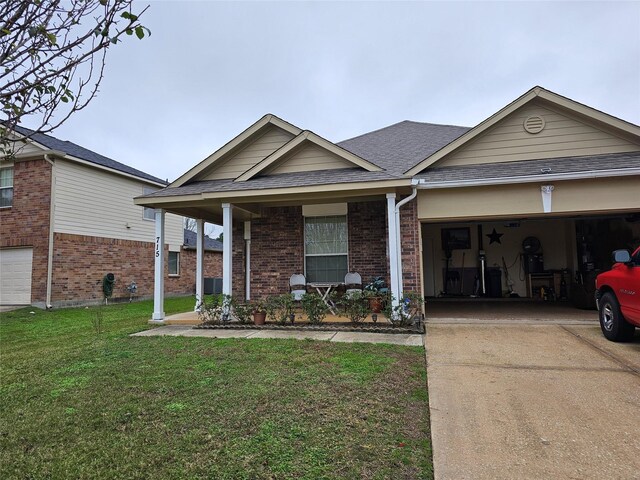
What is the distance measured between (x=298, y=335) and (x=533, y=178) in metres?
5.36

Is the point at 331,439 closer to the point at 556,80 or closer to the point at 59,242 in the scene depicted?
the point at 59,242

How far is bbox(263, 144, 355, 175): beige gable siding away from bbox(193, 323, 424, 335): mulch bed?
3.73 metres

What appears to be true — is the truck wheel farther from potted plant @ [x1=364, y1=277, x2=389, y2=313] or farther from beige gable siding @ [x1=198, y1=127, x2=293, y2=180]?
beige gable siding @ [x1=198, y1=127, x2=293, y2=180]

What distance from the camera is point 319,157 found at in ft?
29.6

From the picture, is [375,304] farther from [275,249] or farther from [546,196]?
[546,196]

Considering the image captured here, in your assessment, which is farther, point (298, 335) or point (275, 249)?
point (275, 249)

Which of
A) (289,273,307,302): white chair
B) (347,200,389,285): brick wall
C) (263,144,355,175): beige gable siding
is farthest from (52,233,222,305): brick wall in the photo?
(347,200,389,285): brick wall

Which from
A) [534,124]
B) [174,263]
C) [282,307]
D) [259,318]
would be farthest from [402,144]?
[174,263]

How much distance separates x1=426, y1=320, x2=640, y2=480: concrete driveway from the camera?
2.55 m

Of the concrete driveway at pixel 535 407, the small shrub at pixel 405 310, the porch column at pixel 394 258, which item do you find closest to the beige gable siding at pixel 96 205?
the porch column at pixel 394 258

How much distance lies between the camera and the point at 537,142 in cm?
811

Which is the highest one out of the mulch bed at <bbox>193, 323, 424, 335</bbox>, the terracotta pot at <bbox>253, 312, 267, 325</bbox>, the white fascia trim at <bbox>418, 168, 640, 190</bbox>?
the white fascia trim at <bbox>418, 168, 640, 190</bbox>

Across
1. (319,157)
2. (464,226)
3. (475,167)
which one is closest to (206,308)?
(319,157)

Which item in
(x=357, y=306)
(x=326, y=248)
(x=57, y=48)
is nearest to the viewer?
(x=57, y=48)
